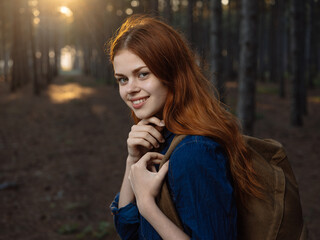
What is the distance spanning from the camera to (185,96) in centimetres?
163

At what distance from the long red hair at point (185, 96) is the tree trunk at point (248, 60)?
489 cm

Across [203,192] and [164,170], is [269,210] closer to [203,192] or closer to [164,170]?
[203,192]

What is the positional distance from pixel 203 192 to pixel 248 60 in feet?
18.4

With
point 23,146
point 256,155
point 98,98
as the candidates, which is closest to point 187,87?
point 256,155

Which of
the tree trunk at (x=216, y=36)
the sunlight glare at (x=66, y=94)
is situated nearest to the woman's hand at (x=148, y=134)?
the tree trunk at (x=216, y=36)

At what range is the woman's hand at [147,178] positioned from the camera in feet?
4.80

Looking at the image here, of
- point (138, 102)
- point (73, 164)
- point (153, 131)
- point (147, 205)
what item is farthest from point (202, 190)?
point (73, 164)

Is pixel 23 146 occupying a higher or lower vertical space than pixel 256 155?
lower

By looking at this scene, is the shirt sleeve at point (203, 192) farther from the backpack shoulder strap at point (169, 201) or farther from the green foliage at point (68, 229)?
the green foliage at point (68, 229)

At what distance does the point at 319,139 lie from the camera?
373 inches

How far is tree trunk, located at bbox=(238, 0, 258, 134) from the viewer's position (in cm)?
634

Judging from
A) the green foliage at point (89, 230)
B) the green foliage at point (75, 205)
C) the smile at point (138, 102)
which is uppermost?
the smile at point (138, 102)

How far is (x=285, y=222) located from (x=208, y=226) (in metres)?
0.39

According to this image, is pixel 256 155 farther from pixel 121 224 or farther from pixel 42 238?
pixel 42 238
